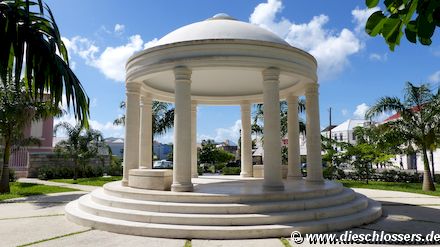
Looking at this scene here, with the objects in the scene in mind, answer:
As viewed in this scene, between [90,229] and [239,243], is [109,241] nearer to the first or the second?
[90,229]

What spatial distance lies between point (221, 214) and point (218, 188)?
2.94 meters

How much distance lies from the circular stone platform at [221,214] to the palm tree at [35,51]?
553 cm

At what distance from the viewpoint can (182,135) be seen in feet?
37.3

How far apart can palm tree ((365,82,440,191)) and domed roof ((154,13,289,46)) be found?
13568 mm

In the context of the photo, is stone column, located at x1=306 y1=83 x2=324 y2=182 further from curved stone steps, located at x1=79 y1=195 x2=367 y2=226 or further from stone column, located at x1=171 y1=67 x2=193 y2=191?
stone column, located at x1=171 y1=67 x2=193 y2=191

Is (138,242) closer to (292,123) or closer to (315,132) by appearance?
(315,132)

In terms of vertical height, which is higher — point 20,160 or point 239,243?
point 20,160

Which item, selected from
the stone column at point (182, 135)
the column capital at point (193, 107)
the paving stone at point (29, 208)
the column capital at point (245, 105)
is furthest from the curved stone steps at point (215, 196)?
the column capital at point (245, 105)

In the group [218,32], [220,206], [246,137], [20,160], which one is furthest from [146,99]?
[20,160]

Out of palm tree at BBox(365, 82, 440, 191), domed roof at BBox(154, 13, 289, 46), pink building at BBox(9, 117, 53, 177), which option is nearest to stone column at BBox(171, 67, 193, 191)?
domed roof at BBox(154, 13, 289, 46)

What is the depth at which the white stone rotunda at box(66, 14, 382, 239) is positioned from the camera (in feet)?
30.5

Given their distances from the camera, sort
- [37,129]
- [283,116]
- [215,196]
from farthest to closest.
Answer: [37,129] → [283,116] → [215,196]

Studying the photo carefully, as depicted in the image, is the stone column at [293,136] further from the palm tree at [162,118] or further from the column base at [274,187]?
the palm tree at [162,118]

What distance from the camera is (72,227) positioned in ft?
33.1
